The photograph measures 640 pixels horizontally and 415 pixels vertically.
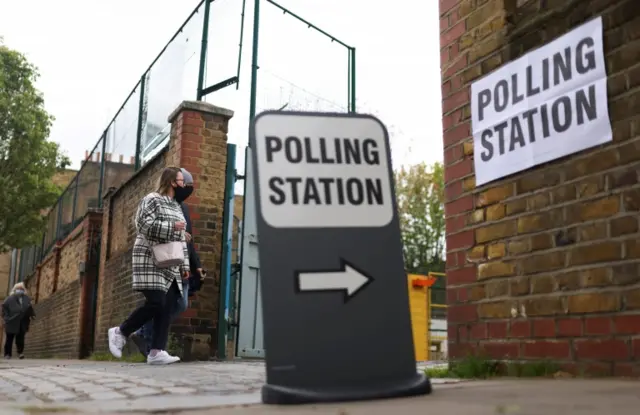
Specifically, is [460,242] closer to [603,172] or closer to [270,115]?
[603,172]

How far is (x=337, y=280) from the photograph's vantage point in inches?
90.4

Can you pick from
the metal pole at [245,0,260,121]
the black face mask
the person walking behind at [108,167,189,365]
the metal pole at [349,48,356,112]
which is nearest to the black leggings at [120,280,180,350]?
the person walking behind at [108,167,189,365]

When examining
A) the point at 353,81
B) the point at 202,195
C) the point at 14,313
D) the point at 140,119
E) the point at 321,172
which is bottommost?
the point at 14,313

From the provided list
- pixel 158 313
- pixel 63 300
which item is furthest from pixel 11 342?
pixel 158 313

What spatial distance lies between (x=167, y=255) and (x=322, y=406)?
342cm

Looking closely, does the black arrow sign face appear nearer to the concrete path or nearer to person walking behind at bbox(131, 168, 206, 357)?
the concrete path

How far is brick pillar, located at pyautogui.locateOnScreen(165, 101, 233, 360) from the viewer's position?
6777 mm

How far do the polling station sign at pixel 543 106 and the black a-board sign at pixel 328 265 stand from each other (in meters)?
0.94

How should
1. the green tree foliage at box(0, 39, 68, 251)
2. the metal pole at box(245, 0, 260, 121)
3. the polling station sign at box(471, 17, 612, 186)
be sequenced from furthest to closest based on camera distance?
the green tree foliage at box(0, 39, 68, 251)
the metal pole at box(245, 0, 260, 121)
the polling station sign at box(471, 17, 612, 186)

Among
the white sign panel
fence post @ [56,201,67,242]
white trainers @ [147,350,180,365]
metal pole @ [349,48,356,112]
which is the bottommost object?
white trainers @ [147,350,180,365]

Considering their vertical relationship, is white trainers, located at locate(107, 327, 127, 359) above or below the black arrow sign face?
below

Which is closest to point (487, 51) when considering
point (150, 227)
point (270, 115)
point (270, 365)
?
point (270, 115)

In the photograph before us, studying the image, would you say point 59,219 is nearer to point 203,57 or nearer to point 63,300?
point 63,300

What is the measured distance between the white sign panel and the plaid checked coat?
10.2 ft
